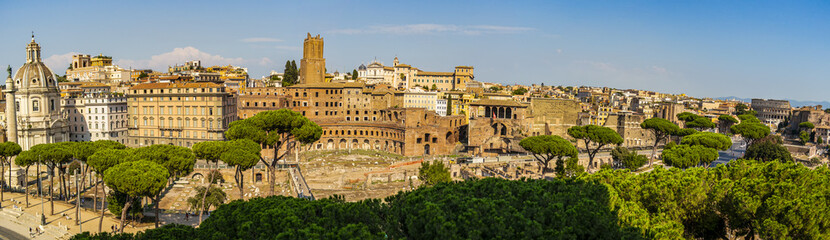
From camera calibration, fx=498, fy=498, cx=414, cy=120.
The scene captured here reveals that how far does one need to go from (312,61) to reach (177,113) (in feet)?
102

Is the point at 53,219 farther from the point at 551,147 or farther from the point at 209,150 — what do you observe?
the point at 551,147

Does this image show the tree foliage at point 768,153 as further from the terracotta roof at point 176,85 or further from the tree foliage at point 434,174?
the terracotta roof at point 176,85

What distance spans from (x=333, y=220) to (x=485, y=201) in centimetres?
496

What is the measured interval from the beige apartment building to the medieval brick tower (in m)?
26.8

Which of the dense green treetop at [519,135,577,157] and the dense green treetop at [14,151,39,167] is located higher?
the dense green treetop at [519,135,577,157]

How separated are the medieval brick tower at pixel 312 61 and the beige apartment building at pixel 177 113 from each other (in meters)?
26.8

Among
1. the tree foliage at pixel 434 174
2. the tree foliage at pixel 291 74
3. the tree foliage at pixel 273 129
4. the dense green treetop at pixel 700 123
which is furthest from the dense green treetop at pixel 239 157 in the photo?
the dense green treetop at pixel 700 123

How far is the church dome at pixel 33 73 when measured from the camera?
163 ft

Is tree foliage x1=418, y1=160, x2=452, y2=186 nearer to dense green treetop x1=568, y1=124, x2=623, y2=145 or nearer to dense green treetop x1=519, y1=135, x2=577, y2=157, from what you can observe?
dense green treetop x1=519, y1=135, x2=577, y2=157

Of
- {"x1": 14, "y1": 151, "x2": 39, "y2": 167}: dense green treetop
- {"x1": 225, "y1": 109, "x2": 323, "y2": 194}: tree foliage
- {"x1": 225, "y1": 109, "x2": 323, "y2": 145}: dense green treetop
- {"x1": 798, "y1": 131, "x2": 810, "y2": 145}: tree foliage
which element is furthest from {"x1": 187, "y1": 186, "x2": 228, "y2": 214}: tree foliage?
{"x1": 798, "y1": 131, "x2": 810, "y2": 145}: tree foliage

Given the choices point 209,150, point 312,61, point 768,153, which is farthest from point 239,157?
point 312,61

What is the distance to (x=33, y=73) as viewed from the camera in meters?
49.8

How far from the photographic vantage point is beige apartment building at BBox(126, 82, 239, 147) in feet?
→ 192

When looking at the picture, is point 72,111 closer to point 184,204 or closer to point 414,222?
point 184,204
